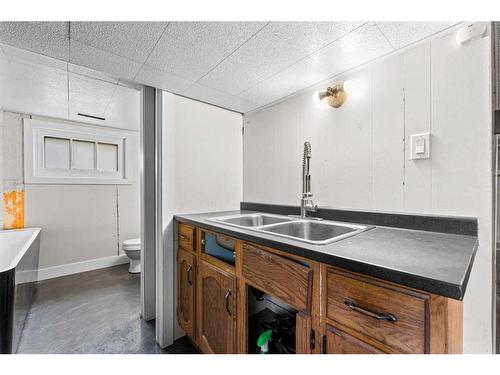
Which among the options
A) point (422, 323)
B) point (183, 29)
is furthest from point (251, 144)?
point (422, 323)

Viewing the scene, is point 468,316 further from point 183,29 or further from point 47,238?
point 47,238

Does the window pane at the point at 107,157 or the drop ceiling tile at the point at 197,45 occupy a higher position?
the drop ceiling tile at the point at 197,45

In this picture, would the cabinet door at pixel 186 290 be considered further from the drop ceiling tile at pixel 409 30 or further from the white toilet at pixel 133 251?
the drop ceiling tile at pixel 409 30

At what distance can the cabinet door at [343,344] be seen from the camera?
2.08 feet

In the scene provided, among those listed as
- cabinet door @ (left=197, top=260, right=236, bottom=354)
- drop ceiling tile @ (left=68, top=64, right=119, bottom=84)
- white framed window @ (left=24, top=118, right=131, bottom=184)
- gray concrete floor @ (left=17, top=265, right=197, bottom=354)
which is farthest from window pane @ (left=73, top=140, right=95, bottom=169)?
cabinet door @ (left=197, top=260, right=236, bottom=354)

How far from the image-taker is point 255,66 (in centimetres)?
Result: 132

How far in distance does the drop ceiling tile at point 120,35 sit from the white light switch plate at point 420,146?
1310 mm

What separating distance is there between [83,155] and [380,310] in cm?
344

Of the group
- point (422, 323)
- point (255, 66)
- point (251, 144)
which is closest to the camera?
point (422, 323)

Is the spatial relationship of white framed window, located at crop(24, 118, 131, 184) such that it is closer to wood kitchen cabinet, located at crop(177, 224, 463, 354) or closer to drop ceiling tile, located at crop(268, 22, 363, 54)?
wood kitchen cabinet, located at crop(177, 224, 463, 354)

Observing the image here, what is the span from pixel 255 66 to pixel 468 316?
63.7 inches

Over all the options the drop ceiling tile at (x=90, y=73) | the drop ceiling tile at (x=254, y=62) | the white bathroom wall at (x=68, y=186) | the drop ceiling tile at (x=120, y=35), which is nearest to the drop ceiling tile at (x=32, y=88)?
the white bathroom wall at (x=68, y=186)

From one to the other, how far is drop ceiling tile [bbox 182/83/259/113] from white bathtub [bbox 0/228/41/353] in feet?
5.19

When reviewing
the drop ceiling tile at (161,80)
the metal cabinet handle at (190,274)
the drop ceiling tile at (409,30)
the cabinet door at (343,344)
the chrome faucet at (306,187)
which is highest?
the drop ceiling tile at (161,80)
